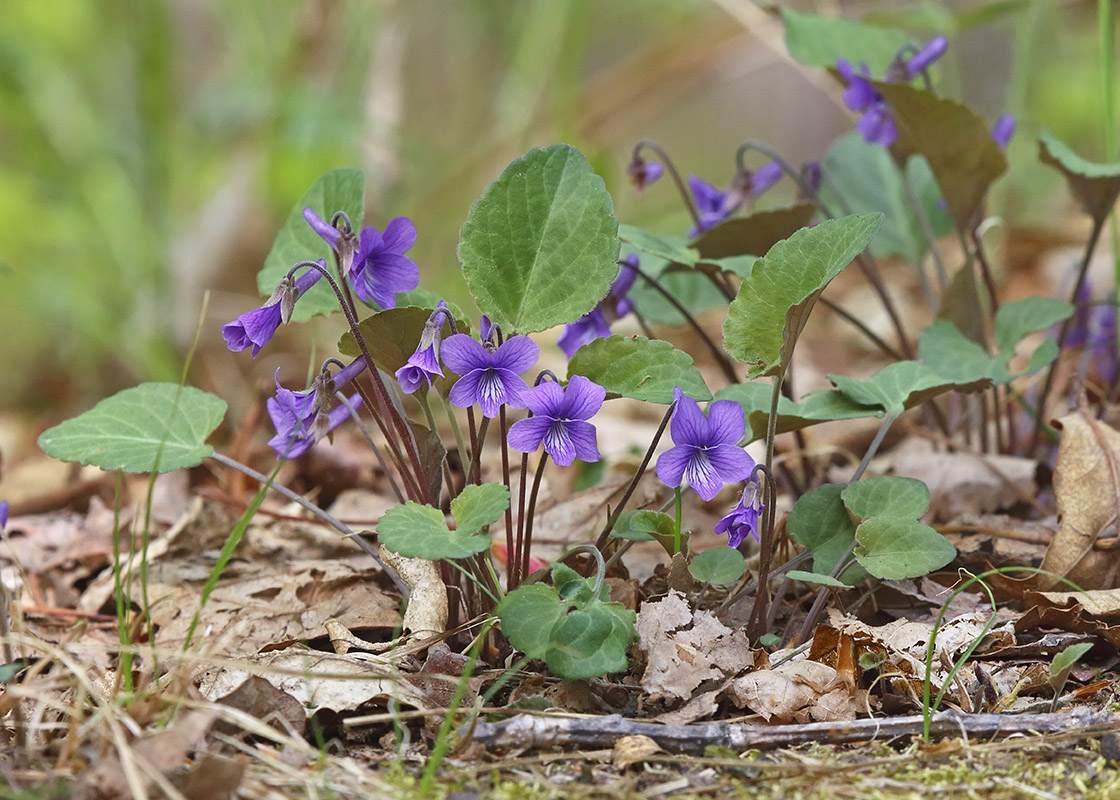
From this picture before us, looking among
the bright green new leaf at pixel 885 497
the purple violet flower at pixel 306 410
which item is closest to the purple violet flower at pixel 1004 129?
the bright green new leaf at pixel 885 497

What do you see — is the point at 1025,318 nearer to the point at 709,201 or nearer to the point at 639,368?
the point at 709,201

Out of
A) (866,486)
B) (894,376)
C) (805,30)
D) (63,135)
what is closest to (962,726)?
(866,486)

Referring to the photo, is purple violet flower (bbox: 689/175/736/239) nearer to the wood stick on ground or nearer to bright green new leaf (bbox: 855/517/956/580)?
bright green new leaf (bbox: 855/517/956/580)

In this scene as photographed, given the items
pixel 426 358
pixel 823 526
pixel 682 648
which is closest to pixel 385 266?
pixel 426 358

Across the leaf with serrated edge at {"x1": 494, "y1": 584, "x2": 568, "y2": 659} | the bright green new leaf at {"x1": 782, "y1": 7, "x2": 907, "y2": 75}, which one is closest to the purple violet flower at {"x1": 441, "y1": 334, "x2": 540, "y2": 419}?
the leaf with serrated edge at {"x1": 494, "y1": 584, "x2": 568, "y2": 659}

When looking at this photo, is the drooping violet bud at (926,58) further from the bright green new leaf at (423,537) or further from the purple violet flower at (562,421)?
the bright green new leaf at (423,537)
